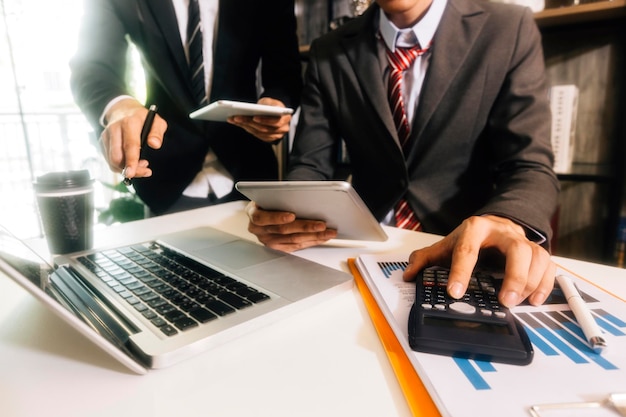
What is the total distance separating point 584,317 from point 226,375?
358 millimetres

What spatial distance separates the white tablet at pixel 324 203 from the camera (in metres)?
0.53

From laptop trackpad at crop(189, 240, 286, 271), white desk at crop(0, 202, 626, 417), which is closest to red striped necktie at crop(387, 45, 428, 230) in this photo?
laptop trackpad at crop(189, 240, 286, 271)

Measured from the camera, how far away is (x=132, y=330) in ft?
1.26

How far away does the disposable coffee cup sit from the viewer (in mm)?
646

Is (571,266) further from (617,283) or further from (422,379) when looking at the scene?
(422,379)

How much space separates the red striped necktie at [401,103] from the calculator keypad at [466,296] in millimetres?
546

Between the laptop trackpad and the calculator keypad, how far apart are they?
252 millimetres

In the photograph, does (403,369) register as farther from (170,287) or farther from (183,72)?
(183,72)

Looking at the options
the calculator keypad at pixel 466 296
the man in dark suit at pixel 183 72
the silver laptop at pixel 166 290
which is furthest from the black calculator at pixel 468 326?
the man in dark suit at pixel 183 72

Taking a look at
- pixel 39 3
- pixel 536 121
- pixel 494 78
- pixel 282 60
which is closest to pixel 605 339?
pixel 536 121

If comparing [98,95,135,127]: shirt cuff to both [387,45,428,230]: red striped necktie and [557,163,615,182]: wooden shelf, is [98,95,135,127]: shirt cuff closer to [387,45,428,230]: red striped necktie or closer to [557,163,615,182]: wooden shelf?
[387,45,428,230]: red striped necktie

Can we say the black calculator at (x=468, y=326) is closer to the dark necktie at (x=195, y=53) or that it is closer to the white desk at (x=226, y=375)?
the white desk at (x=226, y=375)

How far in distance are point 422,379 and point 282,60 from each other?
1126mm

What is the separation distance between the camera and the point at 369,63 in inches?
42.3
